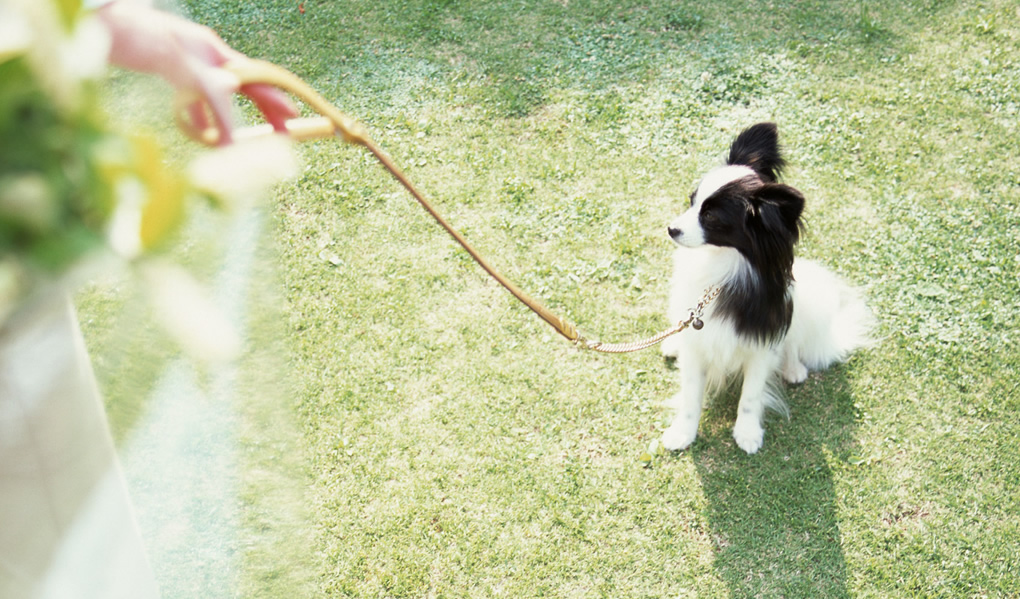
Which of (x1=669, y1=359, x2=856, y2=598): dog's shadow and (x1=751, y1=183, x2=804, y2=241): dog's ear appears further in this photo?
(x1=669, y1=359, x2=856, y2=598): dog's shadow

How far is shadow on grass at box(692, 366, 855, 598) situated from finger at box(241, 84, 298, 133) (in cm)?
202

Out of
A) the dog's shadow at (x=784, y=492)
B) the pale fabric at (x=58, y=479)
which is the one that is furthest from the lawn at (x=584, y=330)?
the pale fabric at (x=58, y=479)

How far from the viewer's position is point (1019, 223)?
3.33 m

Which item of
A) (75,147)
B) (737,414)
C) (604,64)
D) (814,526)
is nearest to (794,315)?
(737,414)

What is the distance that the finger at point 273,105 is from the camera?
105cm

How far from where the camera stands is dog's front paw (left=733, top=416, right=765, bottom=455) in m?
2.69

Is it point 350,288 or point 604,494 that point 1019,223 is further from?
point 350,288

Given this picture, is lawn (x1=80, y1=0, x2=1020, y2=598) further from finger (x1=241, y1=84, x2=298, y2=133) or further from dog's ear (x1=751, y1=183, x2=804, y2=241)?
dog's ear (x1=751, y1=183, x2=804, y2=241)

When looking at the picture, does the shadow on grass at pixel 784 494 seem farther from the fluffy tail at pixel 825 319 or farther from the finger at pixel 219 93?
the finger at pixel 219 93

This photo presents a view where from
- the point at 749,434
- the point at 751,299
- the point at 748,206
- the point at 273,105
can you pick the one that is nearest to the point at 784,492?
the point at 749,434

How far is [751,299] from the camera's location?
2.32 m

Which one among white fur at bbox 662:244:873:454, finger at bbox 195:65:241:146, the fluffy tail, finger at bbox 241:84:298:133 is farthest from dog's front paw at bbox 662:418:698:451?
finger at bbox 195:65:241:146

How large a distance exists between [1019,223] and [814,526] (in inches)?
72.1

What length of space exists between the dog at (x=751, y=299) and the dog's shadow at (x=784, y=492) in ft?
0.22
